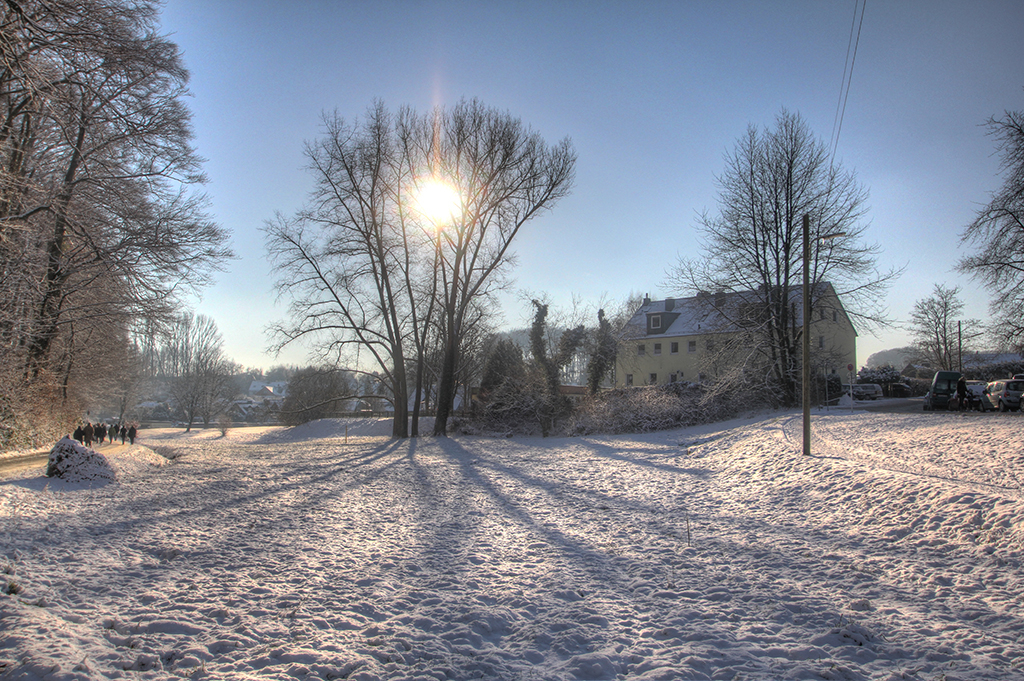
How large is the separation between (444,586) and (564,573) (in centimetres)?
150

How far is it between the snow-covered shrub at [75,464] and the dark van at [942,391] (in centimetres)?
3173

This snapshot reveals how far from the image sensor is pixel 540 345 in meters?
33.7

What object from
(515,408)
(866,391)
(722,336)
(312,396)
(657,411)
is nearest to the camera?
(657,411)

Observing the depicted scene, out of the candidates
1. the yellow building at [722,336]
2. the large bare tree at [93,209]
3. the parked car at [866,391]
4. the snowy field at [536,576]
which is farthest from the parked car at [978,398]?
the large bare tree at [93,209]

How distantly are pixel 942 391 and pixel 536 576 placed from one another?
27.7 m

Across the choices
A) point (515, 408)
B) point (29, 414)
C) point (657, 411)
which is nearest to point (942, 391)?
point (657, 411)

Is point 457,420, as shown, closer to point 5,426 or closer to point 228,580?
point 5,426

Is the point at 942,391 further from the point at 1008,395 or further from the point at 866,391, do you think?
the point at 866,391

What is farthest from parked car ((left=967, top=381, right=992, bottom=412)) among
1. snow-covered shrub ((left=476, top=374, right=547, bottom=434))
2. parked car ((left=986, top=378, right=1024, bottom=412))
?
snow-covered shrub ((left=476, top=374, right=547, bottom=434))

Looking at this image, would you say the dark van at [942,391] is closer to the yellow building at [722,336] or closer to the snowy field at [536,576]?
the yellow building at [722,336]

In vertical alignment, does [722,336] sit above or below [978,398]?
above

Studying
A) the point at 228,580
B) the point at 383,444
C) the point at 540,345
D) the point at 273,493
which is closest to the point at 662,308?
the point at 540,345

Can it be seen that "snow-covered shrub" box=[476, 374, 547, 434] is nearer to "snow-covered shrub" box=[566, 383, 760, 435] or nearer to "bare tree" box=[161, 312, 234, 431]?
"snow-covered shrub" box=[566, 383, 760, 435]

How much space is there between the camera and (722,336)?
31.0 metres
